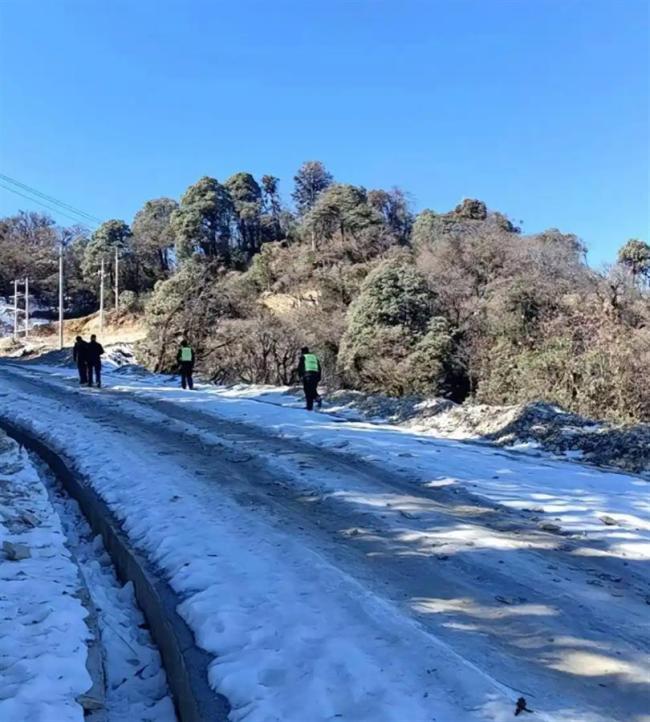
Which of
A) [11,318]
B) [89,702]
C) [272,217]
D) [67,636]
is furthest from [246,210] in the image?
[89,702]

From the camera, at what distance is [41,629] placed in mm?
4238

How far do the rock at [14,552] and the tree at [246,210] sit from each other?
56809 mm

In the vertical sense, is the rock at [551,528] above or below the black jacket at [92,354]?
below

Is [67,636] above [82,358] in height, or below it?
below

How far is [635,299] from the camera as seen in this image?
61.8ft

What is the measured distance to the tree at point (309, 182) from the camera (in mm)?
65875

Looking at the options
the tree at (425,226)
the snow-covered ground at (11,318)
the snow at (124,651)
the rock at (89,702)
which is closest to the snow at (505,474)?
the snow at (124,651)

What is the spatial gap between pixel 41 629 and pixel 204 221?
2316 inches

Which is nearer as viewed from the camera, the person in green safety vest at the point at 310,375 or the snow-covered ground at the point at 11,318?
the person in green safety vest at the point at 310,375

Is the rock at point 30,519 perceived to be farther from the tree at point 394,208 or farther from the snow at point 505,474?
the tree at point 394,208

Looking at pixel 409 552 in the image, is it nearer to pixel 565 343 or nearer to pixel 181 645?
pixel 181 645

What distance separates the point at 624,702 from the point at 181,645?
263cm

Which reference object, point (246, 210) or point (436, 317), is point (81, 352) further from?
point (246, 210)

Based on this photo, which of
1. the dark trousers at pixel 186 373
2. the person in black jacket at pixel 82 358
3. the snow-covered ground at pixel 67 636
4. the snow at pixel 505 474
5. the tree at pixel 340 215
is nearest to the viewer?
the snow-covered ground at pixel 67 636
